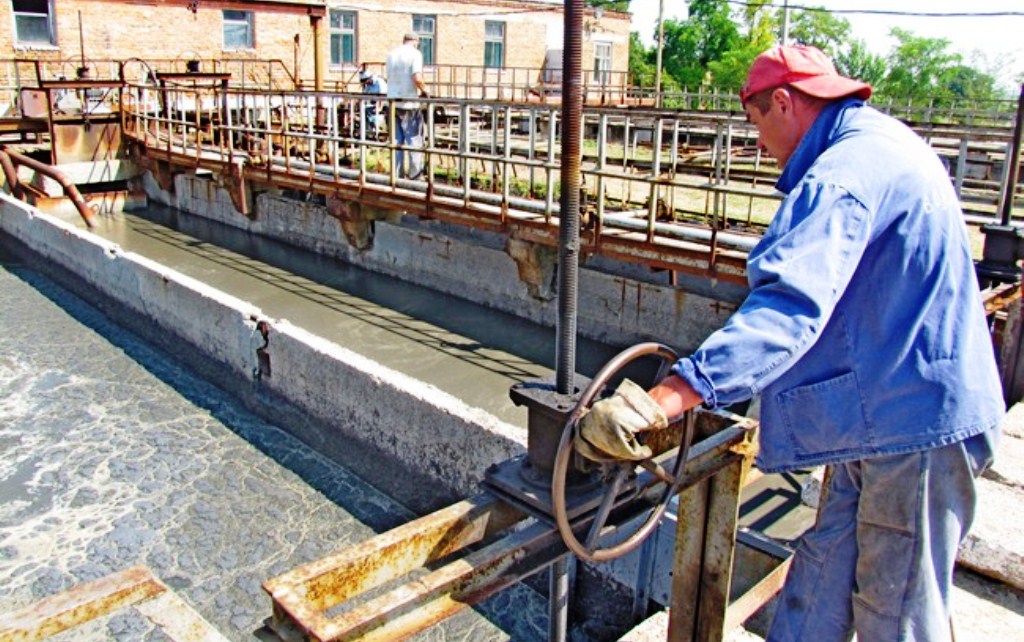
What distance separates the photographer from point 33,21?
2091 cm

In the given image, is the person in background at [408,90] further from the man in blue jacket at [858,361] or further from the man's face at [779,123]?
the man in blue jacket at [858,361]

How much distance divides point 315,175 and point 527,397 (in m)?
10.0

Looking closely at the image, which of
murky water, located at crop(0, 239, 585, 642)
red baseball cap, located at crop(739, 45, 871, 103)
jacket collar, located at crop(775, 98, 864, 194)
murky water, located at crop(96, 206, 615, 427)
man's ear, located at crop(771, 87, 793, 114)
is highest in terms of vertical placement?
red baseball cap, located at crop(739, 45, 871, 103)

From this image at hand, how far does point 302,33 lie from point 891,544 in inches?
1001

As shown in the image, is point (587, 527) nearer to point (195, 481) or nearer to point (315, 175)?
point (195, 481)

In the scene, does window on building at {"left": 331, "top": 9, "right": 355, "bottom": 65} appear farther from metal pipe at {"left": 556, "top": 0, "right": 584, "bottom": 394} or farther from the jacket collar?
the jacket collar

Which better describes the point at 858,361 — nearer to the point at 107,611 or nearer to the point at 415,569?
the point at 415,569

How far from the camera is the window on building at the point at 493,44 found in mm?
29266

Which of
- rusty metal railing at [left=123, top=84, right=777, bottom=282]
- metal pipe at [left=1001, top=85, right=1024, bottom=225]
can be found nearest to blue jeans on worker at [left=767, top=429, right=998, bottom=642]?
metal pipe at [left=1001, top=85, right=1024, bottom=225]

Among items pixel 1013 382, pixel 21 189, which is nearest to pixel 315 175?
pixel 21 189

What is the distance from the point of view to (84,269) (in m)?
11.6

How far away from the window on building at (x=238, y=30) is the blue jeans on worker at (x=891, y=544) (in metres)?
24.4

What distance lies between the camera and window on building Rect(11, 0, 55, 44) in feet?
67.9

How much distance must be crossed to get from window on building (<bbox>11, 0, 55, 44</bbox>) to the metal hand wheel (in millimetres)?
22676
